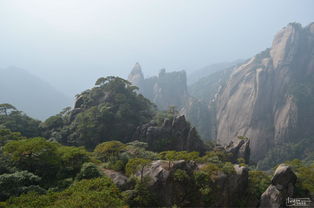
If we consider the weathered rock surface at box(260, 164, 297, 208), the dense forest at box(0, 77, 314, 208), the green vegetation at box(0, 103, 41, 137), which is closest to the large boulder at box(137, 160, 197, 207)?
the dense forest at box(0, 77, 314, 208)

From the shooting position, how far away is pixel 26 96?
17575 cm

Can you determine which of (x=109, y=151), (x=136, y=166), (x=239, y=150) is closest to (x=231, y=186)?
(x=136, y=166)

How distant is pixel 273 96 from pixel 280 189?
75372 millimetres

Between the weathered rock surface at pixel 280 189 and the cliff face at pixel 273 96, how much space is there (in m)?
57.3

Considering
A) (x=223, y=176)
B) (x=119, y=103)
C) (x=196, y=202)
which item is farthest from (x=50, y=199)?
(x=119, y=103)

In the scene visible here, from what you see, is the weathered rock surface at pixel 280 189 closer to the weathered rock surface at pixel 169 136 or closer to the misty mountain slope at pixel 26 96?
the weathered rock surface at pixel 169 136

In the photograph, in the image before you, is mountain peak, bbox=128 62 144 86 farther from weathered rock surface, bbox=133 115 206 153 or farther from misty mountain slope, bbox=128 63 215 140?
weathered rock surface, bbox=133 115 206 153

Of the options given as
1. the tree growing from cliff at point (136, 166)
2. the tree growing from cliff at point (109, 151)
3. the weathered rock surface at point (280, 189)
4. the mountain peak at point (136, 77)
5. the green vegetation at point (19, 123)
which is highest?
the mountain peak at point (136, 77)

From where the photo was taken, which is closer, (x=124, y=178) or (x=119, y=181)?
(x=119, y=181)

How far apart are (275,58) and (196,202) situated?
309ft

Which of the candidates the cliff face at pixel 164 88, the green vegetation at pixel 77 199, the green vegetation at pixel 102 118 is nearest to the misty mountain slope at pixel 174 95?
the cliff face at pixel 164 88

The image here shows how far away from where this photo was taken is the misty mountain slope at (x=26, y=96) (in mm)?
163875

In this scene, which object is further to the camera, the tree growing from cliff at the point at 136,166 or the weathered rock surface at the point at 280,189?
the weathered rock surface at the point at 280,189

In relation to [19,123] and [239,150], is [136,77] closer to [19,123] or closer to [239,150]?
[19,123]
